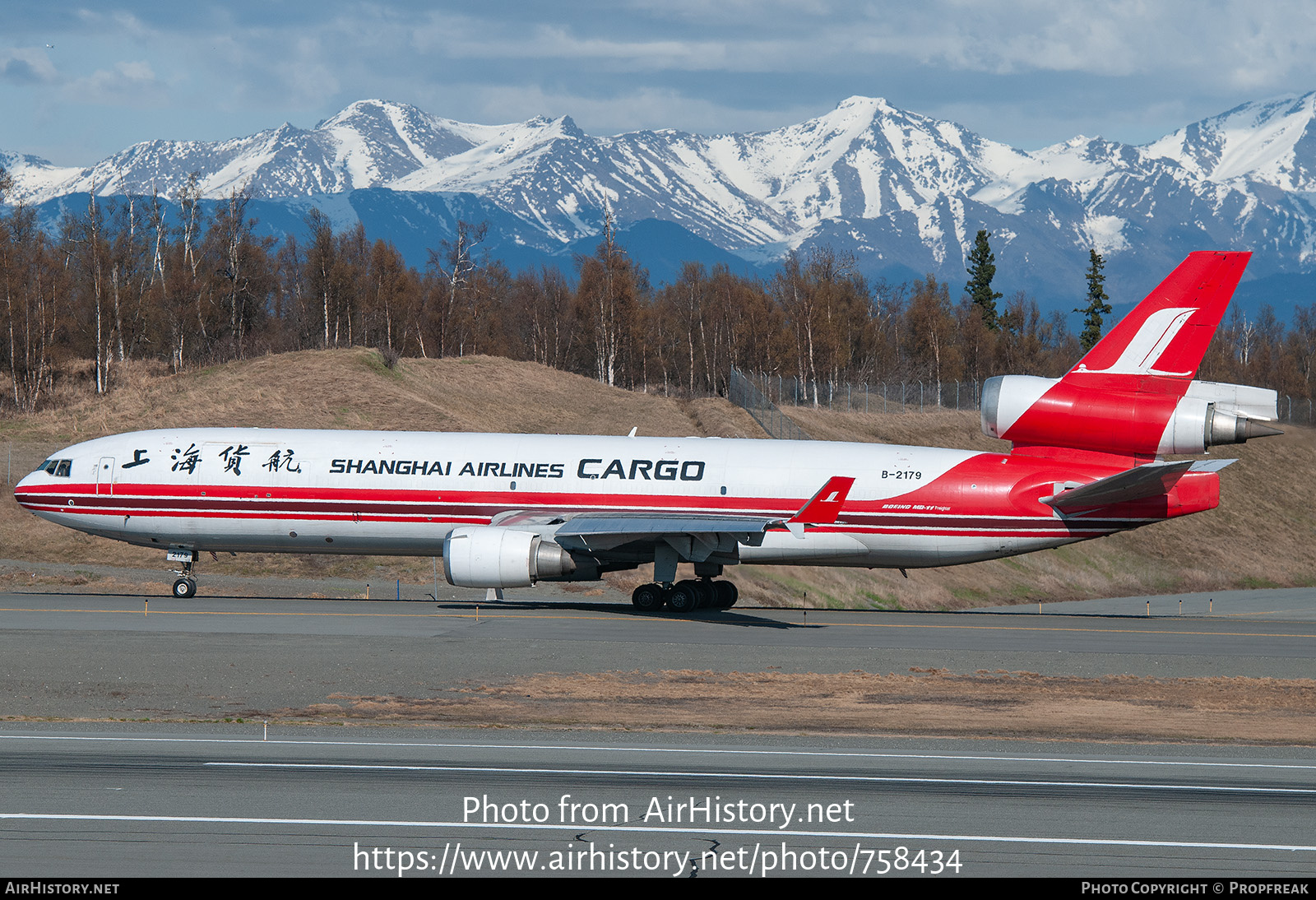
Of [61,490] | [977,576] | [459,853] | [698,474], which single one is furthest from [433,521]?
[977,576]

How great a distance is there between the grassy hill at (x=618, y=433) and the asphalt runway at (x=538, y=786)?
17446 millimetres

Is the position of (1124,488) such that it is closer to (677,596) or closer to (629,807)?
(677,596)

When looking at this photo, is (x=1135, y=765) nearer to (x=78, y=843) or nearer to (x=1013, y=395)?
(x=78, y=843)

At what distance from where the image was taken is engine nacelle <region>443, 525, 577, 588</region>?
2952cm

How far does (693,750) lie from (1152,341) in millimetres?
20618

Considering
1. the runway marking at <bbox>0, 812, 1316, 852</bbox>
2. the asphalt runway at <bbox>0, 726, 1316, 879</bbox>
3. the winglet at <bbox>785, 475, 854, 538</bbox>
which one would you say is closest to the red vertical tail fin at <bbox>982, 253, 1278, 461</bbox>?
the winglet at <bbox>785, 475, 854, 538</bbox>

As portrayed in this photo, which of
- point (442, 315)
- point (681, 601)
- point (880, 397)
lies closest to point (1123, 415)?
point (681, 601)

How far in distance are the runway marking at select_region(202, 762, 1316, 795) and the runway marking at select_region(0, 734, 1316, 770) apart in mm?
1232

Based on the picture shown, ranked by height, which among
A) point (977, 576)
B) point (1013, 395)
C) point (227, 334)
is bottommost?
point (977, 576)

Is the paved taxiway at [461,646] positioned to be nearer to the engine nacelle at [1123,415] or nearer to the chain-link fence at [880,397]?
the engine nacelle at [1123,415]

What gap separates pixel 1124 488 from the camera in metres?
30.5

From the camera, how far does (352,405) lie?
219ft

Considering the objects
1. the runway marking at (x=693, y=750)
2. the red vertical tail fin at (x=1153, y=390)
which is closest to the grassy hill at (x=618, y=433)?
the red vertical tail fin at (x=1153, y=390)
